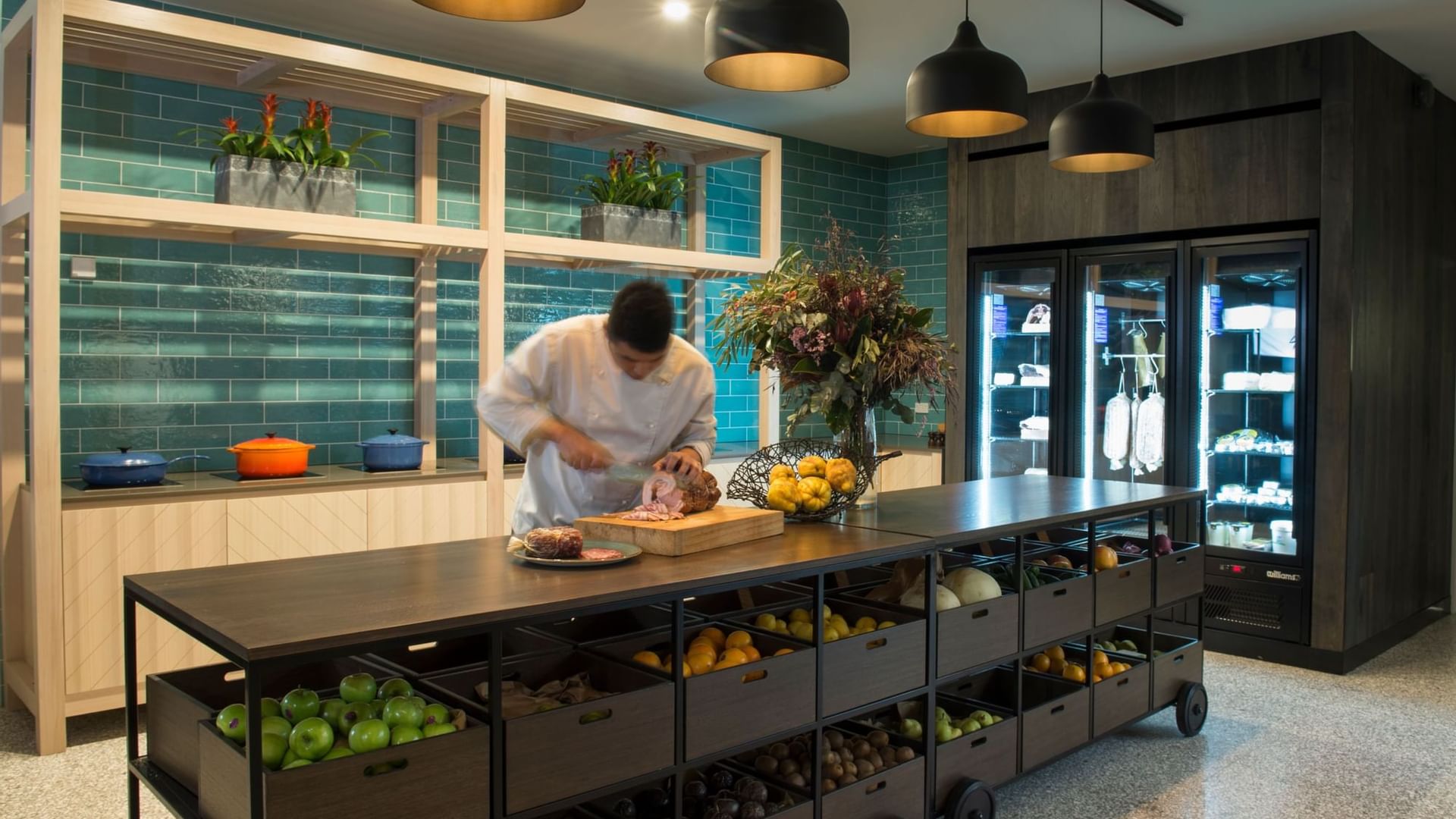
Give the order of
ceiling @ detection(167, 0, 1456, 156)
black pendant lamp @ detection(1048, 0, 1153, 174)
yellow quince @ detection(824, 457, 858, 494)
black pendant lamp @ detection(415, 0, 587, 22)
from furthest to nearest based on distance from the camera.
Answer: ceiling @ detection(167, 0, 1456, 156) → black pendant lamp @ detection(1048, 0, 1153, 174) → yellow quince @ detection(824, 457, 858, 494) → black pendant lamp @ detection(415, 0, 587, 22)

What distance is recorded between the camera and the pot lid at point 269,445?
4344 mm

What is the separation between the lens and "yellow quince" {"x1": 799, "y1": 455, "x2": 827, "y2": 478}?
3244mm

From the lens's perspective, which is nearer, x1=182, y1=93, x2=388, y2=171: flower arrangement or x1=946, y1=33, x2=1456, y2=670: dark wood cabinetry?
x1=182, y1=93, x2=388, y2=171: flower arrangement

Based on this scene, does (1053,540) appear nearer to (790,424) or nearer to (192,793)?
(790,424)

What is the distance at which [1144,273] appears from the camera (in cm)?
561

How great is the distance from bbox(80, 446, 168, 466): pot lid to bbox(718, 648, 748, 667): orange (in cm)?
263

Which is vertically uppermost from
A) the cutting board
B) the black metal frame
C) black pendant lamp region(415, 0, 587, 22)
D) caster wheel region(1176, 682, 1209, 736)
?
black pendant lamp region(415, 0, 587, 22)

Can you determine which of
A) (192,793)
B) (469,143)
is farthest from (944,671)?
(469,143)

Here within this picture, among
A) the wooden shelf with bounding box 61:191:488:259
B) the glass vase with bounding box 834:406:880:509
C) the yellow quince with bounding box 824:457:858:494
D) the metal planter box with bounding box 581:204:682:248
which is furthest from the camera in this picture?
the metal planter box with bounding box 581:204:682:248

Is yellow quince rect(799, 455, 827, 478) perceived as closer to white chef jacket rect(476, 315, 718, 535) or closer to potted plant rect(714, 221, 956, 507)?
potted plant rect(714, 221, 956, 507)

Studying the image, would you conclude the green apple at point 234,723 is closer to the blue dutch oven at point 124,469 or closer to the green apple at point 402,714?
the green apple at point 402,714

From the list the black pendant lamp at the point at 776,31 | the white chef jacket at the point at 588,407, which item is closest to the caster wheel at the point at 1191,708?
the white chef jacket at the point at 588,407

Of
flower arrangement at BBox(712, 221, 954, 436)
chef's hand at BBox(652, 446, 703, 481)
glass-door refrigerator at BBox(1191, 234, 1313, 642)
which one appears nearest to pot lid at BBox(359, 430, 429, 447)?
flower arrangement at BBox(712, 221, 954, 436)

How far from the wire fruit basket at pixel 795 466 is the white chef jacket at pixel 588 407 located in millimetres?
Result: 143
